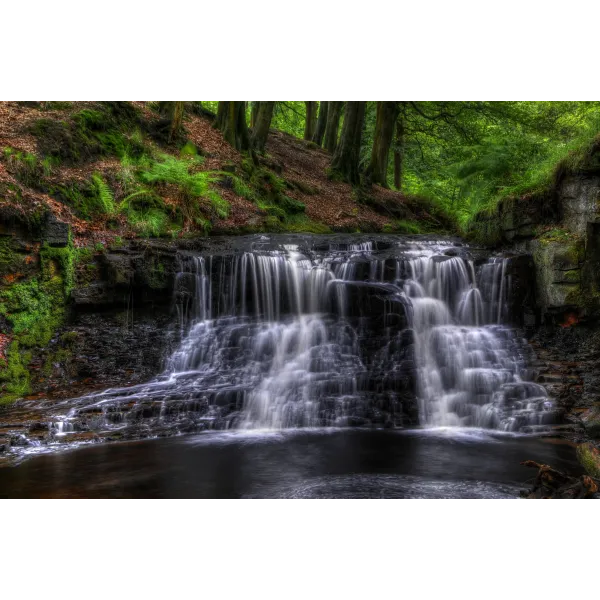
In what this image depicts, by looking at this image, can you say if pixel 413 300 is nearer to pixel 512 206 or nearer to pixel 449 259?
pixel 449 259

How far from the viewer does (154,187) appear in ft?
38.1

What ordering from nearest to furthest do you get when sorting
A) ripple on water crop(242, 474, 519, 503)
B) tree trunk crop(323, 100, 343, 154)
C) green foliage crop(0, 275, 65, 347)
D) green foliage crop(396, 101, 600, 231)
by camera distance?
ripple on water crop(242, 474, 519, 503) < green foliage crop(0, 275, 65, 347) < green foliage crop(396, 101, 600, 231) < tree trunk crop(323, 100, 343, 154)

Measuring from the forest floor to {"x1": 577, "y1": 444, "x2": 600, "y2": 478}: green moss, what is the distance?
8.36 metres

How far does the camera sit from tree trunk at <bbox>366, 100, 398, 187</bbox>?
1858 centimetres

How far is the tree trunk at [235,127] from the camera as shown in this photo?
15.9 meters

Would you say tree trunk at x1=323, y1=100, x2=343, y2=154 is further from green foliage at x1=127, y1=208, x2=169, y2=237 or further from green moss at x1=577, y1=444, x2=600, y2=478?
green moss at x1=577, y1=444, x2=600, y2=478

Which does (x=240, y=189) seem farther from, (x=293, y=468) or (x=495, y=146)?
(x=293, y=468)

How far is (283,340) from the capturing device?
915 centimetres

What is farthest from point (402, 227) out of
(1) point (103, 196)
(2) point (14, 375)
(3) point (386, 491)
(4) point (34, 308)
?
(3) point (386, 491)

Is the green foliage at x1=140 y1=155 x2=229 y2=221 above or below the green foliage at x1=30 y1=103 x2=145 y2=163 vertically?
below

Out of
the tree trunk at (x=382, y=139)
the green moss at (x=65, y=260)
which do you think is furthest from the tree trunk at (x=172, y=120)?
the tree trunk at (x=382, y=139)

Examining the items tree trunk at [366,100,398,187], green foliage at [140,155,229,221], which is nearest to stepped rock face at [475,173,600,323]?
green foliage at [140,155,229,221]

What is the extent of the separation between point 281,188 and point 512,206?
7008mm

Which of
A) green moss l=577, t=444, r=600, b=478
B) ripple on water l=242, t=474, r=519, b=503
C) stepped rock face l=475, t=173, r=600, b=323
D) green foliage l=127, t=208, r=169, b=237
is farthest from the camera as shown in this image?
green foliage l=127, t=208, r=169, b=237
